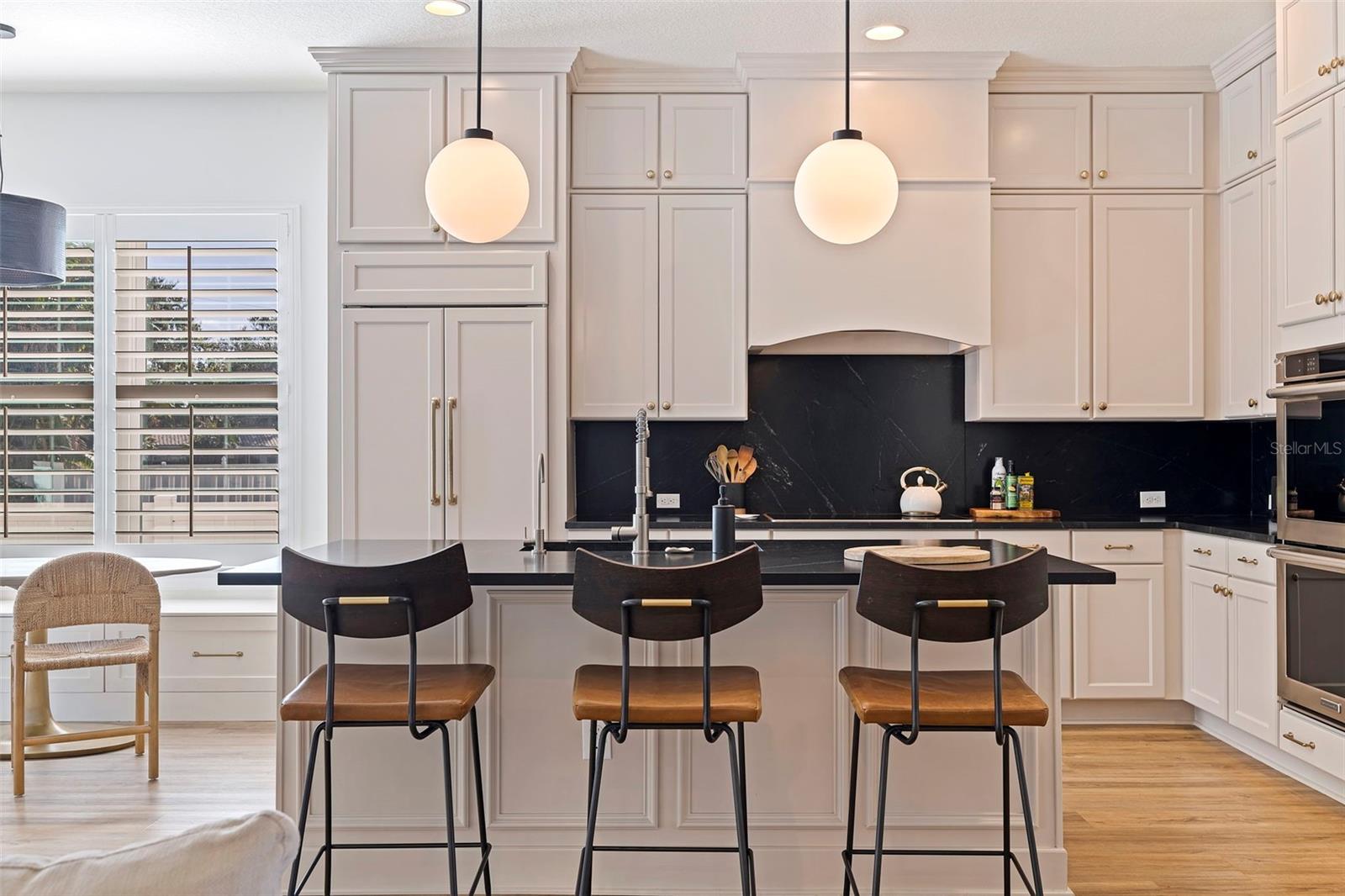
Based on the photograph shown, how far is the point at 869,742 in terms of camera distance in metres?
2.51

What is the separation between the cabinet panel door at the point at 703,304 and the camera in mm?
4234

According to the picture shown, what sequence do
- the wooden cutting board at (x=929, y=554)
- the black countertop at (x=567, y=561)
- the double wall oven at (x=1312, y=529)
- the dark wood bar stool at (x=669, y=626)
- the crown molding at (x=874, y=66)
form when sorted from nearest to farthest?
the dark wood bar stool at (x=669, y=626)
the black countertop at (x=567, y=561)
the wooden cutting board at (x=929, y=554)
the double wall oven at (x=1312, y=529)
the crown molding at (x=874, y=66)

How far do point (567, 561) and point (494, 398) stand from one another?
166 cm

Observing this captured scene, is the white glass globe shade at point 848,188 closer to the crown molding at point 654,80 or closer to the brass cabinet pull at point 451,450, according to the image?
the crown molding at point 654,80

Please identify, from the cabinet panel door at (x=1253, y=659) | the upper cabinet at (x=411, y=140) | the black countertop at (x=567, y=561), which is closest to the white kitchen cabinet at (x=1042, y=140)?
the cabinet panel door at (x=1253, y=659)

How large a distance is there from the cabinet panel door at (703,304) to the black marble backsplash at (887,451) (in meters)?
0.36

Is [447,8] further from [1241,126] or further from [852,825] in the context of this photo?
[1241,126]

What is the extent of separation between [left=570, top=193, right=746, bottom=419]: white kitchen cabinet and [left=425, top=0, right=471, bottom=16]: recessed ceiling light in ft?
3.00

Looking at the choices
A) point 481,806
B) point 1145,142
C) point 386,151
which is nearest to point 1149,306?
point 1145,142

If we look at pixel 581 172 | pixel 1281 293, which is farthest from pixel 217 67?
pixel 1281 293

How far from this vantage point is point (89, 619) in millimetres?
3574

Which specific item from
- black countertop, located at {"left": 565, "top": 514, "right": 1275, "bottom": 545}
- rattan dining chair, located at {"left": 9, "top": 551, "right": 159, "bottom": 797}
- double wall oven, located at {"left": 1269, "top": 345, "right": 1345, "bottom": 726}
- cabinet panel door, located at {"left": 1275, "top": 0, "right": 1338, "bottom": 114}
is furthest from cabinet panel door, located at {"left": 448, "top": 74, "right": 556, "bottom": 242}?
double wall oven, located at {"left": 1269, "top": 345, "right": 1345, "bottom": 726}

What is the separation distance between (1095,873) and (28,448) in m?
4.76

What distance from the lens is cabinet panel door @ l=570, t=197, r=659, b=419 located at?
4.24 meters
